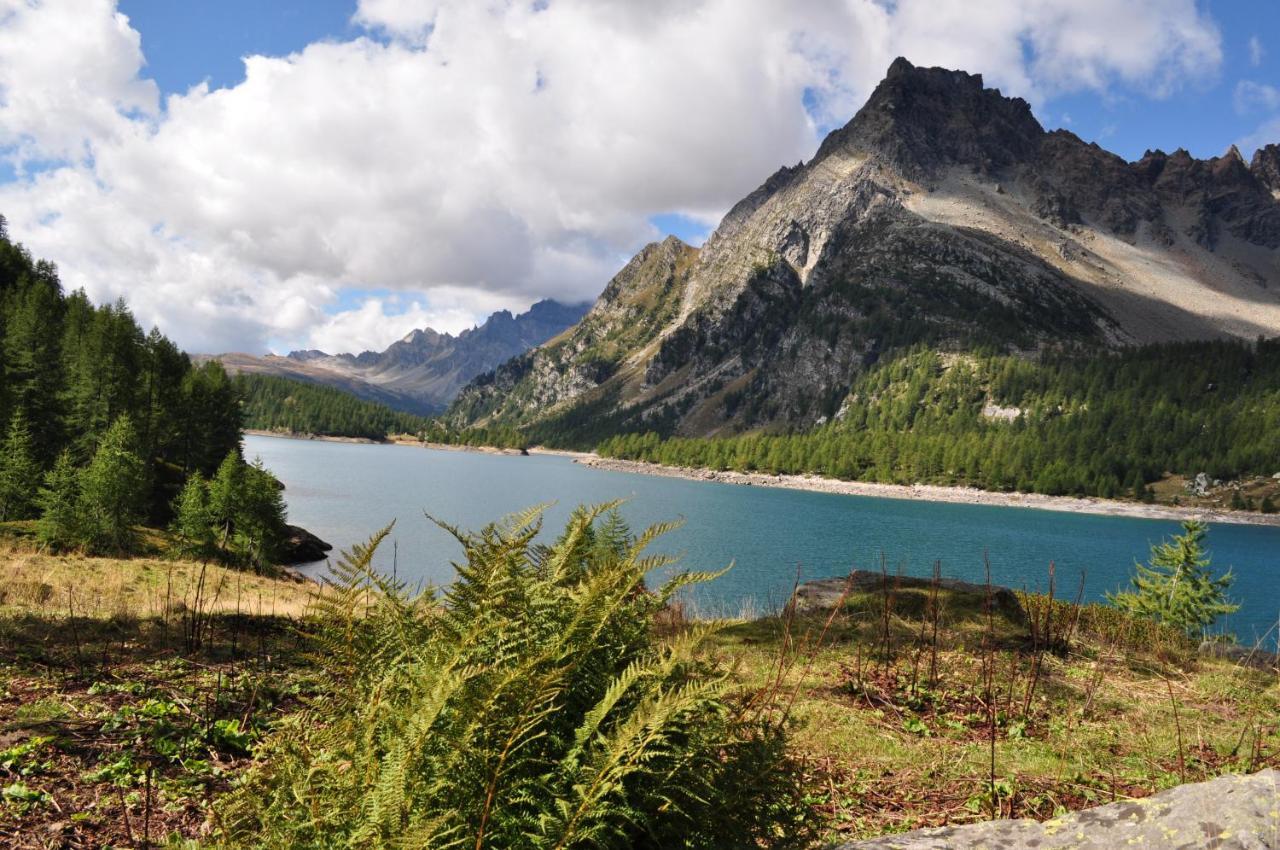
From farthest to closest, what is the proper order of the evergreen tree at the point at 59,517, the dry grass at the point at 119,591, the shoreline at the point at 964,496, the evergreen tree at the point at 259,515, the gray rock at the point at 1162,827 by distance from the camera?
1. the shoreline at the point at 964,496
2. the evergreen tree at the point at 259,515
3. the evergreen tree at the point at 59,517
4. the dry grass at the point at 119,591
5. the gray rock at the point at 1162,827

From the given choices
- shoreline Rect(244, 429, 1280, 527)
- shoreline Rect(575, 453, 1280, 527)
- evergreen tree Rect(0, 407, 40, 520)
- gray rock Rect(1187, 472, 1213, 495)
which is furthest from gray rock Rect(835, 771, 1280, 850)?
gray rock Rect(1187, 472, 1213, 495)

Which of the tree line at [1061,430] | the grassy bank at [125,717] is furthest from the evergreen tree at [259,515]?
the tree line at [1061,430]

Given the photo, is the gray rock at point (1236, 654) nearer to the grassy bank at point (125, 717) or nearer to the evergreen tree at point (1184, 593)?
the evergreen tree at point (1184, 593)

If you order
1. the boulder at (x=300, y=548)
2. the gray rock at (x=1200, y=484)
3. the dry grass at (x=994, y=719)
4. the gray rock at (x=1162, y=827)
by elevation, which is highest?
the gray rock at (x=1200, y=484)

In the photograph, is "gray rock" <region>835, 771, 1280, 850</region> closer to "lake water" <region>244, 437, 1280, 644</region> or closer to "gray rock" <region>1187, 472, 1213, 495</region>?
"lake water" <region>244, 437, 1280, 644</region>

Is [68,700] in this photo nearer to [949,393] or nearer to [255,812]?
[255,812]

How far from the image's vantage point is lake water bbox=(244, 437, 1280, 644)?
4650 cm

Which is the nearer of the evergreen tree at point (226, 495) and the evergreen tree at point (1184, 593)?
the evergreen tree at point (1184, 593)

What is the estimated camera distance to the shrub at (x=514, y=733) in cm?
210

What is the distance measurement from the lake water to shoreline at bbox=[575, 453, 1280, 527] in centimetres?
622

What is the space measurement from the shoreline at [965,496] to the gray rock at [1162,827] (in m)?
135

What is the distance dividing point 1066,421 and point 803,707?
570ft

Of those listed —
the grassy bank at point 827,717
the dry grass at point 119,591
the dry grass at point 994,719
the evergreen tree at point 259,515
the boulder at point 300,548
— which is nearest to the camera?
the grassy bank at point 827,717

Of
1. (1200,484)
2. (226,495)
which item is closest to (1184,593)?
(226,495)
